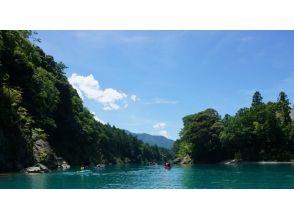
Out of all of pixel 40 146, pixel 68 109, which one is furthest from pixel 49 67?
pixel 40 146

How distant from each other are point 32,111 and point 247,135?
171ft

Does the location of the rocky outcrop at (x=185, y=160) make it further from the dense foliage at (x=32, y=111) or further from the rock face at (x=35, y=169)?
the rock face at (x=35, y=169)

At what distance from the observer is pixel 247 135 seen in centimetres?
9712

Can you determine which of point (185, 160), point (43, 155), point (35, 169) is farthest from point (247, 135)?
point (35, 169)

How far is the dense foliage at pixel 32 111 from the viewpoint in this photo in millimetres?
46344

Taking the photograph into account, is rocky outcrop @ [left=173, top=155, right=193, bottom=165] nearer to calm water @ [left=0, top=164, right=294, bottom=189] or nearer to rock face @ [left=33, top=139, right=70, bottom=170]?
rock face @ [left=33, top=139, right=70, bottom=170]

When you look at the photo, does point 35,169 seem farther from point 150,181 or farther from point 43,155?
point 150,181

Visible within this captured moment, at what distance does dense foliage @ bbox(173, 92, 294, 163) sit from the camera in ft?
311

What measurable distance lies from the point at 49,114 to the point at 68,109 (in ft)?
28.6

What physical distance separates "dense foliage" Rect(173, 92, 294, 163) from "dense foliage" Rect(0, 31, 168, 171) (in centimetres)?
2786
